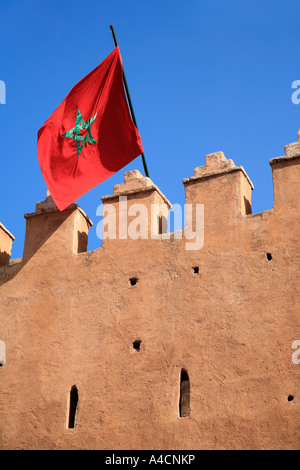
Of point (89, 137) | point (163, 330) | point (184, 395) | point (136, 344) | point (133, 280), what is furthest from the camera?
point (89, 137)

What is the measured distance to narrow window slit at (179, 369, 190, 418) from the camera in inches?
360

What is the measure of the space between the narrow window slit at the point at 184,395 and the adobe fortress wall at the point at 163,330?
14mm

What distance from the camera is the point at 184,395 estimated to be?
9.23 meters

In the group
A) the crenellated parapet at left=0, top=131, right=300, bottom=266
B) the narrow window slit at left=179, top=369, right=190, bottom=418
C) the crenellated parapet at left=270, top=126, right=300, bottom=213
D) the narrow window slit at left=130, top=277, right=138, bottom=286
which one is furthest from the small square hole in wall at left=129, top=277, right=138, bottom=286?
the crenellated parapet at left=270, top=126, right=300, bottom=213

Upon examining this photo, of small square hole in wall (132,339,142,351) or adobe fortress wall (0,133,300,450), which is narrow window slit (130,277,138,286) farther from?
small square hole in wall (132,339,142,351)

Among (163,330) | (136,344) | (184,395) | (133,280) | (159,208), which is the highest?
(159,208)

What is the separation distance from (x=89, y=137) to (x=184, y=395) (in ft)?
13.7

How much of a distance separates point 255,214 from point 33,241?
11.3ft

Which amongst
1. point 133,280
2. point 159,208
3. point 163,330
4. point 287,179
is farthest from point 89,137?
point 163,330

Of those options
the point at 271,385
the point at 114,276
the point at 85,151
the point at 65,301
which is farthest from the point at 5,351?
the point at 271,385

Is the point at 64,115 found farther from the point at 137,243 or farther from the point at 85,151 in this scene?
the point at 137,243

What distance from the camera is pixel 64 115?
1167cm

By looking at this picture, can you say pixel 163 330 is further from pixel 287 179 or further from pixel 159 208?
pixel 287 179

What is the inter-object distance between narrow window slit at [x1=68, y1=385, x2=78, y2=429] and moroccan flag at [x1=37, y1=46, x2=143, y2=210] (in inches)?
103
